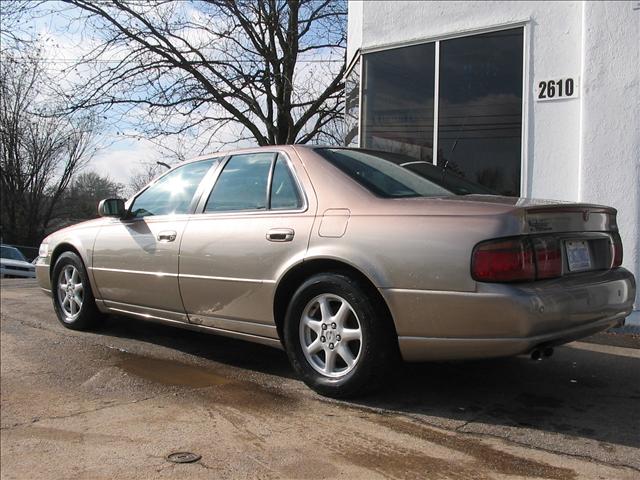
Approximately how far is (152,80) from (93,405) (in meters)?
12.8

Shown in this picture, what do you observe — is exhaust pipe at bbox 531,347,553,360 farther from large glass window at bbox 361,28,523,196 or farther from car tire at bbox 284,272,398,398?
large glass window at bbox 361,28,523,196

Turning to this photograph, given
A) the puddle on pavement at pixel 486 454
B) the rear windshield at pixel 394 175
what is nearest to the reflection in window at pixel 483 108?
the rear windshield at pixel 394 175

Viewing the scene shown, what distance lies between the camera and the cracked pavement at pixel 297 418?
8.80ft

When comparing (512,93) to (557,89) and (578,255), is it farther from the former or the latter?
(578,255)

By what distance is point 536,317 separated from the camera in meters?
2.88

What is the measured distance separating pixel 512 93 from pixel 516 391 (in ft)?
14.9

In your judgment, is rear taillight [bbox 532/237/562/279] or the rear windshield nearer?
rear taillight [bbox 532/237/562/279]

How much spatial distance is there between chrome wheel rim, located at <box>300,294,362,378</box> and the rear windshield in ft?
2.36

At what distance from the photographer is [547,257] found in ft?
10.1

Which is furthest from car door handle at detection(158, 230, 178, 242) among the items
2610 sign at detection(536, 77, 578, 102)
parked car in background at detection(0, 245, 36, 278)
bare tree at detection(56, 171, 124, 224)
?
bare tree at detection(56, 171, 124, 224)

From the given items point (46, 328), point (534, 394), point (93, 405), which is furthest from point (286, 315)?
point (46, 328)

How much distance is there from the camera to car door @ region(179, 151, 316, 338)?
3.70 m

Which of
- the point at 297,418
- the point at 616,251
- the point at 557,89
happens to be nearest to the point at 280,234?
the point at 297,418

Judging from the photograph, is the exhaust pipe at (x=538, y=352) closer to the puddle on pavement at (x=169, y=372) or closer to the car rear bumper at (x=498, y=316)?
the car rear bumper at (x=498, y=316)
